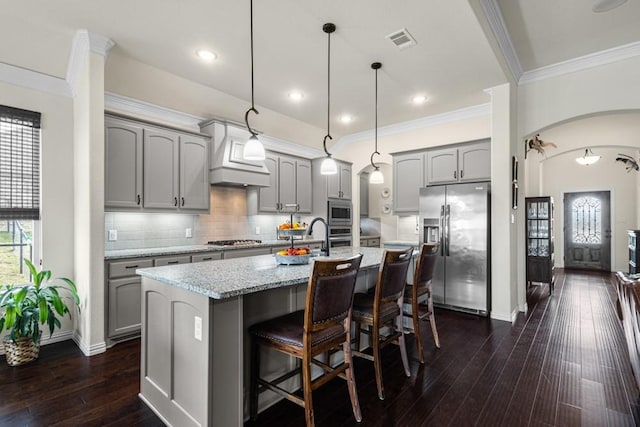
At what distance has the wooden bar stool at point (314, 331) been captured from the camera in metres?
1.73

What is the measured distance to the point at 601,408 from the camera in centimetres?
212

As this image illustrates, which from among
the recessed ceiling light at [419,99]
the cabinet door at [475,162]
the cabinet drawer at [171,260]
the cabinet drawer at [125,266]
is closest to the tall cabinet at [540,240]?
the cabinet door at [475,162]

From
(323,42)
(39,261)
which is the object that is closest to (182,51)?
(323,42)

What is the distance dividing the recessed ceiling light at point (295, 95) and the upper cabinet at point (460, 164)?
215 cm

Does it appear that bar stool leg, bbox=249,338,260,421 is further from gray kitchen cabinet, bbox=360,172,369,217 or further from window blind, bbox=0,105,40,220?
gray kitchen cabinet, bbox=360,172,369,217

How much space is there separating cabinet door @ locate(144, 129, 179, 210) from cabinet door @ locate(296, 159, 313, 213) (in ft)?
7.20

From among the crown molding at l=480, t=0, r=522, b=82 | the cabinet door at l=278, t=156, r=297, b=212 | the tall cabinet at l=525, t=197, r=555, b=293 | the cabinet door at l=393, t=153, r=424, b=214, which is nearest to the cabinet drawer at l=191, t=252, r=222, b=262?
the cabinet door at l=278, t=156, r=297, b=212

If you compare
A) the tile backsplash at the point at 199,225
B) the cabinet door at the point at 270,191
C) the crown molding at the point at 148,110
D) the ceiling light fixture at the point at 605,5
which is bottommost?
the tile backsplash at the point at 199,225

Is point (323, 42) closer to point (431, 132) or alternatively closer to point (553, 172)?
point (431, 132)

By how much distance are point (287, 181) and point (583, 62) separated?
420 cm

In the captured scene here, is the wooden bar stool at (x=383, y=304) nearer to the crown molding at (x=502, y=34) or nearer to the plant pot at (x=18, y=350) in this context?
the crown molding at (x=502, y=34)

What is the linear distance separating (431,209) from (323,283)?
10.7 feet

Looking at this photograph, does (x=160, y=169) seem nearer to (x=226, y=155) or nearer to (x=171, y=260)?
(x=226, y=155)

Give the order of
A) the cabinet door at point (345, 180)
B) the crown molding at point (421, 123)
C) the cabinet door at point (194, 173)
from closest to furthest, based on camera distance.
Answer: the cabinet door at point (194, 173) < the crown molding at point (421, 123) < the cabinet door at point (345, 180)
